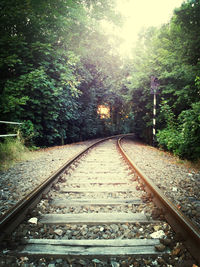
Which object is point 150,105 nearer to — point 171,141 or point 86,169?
point 171,141

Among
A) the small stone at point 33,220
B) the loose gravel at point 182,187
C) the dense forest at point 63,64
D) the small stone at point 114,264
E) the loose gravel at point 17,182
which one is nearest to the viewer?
the small stone at point 114,264

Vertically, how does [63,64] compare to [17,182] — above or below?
above

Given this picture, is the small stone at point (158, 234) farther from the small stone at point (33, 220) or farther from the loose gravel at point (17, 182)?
the loose gravel at point (17, 182)

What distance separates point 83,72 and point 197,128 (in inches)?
380

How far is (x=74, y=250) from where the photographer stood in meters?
1.67

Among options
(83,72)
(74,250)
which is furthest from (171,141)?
(83,72)

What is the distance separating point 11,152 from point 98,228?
485 cm

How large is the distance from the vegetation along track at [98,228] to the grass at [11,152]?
115 inches

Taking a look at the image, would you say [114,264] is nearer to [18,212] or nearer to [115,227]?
[115,227]

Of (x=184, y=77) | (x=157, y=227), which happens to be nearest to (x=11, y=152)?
(x=157, y=227)

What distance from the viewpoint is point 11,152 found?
235 inches

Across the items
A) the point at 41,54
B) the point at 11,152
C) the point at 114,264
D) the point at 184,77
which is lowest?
the point at 114,264

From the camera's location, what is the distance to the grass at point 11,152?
552 cm

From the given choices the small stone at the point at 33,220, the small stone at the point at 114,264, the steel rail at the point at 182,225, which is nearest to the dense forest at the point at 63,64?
the steel rail at the point at 182,225
